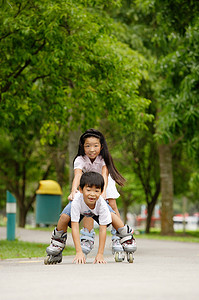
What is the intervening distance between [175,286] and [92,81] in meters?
8.57

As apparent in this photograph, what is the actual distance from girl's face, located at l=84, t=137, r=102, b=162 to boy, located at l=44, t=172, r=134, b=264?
1.90 feet

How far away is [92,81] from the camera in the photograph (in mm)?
12211

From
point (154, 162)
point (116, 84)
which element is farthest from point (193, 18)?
point (154, 162)

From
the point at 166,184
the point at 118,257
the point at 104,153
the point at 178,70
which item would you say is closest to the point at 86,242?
the point at 118,257

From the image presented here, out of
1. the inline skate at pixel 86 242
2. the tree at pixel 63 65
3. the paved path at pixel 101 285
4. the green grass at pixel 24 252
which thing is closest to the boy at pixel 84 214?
the inline skate at pixel 86 242

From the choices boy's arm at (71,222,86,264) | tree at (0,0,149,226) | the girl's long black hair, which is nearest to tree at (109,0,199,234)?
tree at (0,0,149,226)

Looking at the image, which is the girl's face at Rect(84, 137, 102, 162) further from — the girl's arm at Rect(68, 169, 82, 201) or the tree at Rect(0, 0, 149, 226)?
the tree at Rect(0, 0, 149, 226)

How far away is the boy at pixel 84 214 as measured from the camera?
6.32 m

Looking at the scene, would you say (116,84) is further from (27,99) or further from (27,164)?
(27,164)

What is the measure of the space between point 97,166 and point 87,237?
879 millimetres

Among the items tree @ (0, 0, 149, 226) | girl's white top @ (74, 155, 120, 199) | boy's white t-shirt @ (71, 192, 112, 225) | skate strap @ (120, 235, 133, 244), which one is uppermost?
tree @ (0, 0, 149, 226)

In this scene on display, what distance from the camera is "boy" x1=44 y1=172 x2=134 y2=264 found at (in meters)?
6.32

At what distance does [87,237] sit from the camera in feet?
22.7

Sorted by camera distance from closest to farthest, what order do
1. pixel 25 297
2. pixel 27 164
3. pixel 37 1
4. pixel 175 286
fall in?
pixel 25 297
pixel 175 286
pixel 37 1
pixel 27 164
